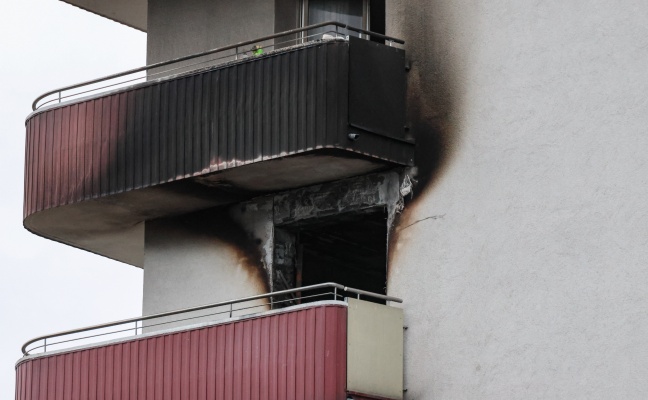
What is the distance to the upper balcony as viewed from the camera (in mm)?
29547

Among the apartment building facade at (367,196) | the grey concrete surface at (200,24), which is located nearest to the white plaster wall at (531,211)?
the apartment building facade at (367,196)

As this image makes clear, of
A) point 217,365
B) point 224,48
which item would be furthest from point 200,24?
point 217,365

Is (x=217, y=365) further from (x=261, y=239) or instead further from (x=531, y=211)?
(x=531, y=211)

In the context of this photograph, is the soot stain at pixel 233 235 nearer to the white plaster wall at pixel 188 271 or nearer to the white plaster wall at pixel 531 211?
the white plaster wall at pixel 188 271

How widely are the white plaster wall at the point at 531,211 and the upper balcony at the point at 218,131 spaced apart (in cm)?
104

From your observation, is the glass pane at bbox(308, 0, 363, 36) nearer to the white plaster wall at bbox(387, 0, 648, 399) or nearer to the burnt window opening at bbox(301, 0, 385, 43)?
the burnt window opening at bbox(301, 0, 385, 43)

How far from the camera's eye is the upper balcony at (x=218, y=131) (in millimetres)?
29547

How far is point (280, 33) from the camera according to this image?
30.6m

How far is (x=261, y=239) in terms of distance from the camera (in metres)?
31.5

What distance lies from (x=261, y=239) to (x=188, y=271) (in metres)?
1.50

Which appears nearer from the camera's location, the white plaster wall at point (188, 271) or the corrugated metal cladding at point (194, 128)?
the corrugated metal cladding at point (194, 128)

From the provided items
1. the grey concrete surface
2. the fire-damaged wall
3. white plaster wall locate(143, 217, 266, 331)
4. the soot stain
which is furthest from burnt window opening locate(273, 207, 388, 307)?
the grey concrete surface

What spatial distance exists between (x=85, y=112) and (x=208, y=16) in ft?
8.74

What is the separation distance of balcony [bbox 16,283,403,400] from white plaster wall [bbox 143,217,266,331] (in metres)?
0.46
